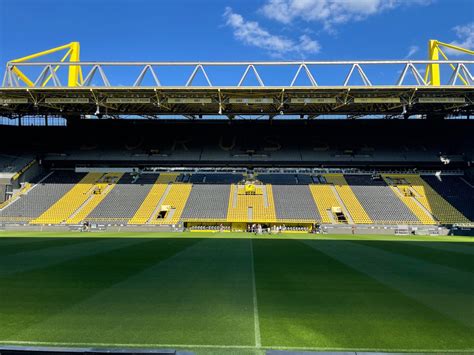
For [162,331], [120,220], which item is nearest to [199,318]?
[162,331]

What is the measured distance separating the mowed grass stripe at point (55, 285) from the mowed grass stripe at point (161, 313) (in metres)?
0.17

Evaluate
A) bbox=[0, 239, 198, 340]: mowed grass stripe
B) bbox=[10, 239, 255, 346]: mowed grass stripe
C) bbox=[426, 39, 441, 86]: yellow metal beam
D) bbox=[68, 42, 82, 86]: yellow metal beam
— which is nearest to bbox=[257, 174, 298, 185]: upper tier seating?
bbox=[426, 39, 441, 86]: yellow metal beam

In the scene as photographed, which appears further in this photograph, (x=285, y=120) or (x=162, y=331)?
(x=285, y=120)

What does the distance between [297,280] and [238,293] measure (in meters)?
2.36

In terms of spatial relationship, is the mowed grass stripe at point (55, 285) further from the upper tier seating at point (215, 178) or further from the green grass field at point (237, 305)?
the upper tier seating at point (215, 178)

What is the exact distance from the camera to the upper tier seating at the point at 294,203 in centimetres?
3712

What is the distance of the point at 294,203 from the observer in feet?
129

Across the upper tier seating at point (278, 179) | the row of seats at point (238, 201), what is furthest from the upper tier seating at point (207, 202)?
the upper tier seating at point (278, 179)

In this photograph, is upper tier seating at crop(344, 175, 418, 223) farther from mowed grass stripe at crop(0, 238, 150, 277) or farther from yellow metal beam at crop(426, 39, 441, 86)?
mowed grass stripe at crop(0, 238, 150, 277)

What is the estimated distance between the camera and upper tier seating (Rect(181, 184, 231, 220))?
37375mm

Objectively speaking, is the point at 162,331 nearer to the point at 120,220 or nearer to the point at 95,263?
the point at 95,263

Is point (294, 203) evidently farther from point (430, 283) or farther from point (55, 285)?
point (55, 285)

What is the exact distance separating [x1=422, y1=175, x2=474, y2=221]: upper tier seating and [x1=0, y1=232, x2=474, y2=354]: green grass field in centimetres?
2873

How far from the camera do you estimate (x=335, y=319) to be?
6.61 m
